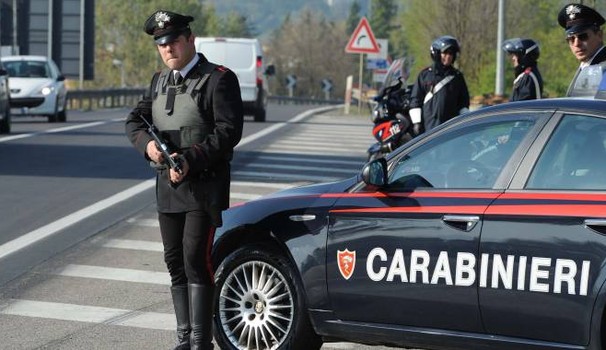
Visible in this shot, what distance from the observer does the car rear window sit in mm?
37000

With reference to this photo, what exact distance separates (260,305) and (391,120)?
8110 mm

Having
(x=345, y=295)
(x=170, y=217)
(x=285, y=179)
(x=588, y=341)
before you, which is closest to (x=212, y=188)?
(x=170, y=217)

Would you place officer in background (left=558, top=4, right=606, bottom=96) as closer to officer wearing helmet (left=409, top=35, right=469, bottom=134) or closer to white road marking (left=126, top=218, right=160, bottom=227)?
officer wearing helmet (left=409, top=35, right=469, bottom=134)

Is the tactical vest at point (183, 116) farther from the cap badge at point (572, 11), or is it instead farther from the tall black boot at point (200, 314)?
the cap badge at point (572, 11)

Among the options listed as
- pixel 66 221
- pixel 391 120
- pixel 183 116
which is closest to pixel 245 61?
pixel 391 120

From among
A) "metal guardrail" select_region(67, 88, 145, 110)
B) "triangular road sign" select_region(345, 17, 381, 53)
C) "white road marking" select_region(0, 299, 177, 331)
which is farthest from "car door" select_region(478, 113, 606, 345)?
"metal guardrail" select_region(67, 88, 145, 110)

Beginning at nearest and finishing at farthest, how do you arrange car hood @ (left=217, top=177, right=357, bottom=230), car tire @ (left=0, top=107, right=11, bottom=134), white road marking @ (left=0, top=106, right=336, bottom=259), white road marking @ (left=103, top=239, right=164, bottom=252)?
car hood @ (left=217, top=177, right=357, bottom=230), white road marking @ (left=0, top=106, right=336, bottom=259), white road marking @ (left=103, top=239, right=164, bottom=252), car tire @ (left=0, top=107, right=11, bottom=134)

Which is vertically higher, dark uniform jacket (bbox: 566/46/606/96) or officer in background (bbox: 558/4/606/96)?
officer in background (bbox: 558/4/606/96)

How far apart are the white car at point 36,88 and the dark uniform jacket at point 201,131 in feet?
88.1

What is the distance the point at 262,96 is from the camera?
37.6 m

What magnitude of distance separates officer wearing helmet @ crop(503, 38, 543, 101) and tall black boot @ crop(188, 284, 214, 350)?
21.7 ft

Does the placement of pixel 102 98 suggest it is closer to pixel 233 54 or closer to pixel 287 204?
pixel 233 54

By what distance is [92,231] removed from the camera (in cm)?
1326

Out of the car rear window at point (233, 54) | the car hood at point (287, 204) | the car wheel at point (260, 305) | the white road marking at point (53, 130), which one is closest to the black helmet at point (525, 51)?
the car hood at point (287, 204)
